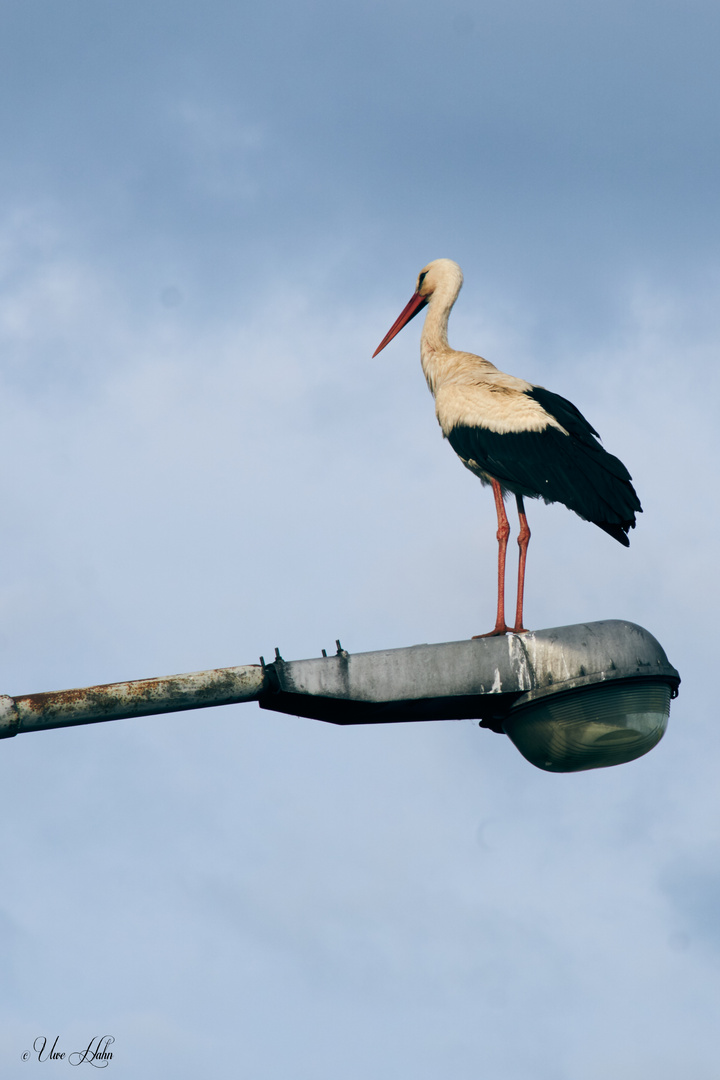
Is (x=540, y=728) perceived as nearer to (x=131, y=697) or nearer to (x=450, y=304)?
(x=131, y=697)

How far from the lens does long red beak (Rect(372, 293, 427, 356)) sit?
511 inches

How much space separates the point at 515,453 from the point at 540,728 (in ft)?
11.1

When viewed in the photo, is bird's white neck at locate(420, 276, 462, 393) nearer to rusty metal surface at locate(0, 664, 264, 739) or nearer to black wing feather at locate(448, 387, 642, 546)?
black wing feather at locate(448, 387, 642, 546)

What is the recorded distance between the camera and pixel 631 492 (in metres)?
9.29

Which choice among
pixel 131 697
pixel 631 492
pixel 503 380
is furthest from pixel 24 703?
pixel 503 380

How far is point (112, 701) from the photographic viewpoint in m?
5.73

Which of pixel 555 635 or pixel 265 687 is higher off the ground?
pixel 555 635

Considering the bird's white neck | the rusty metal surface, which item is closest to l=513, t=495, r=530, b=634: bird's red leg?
the bird's white neck

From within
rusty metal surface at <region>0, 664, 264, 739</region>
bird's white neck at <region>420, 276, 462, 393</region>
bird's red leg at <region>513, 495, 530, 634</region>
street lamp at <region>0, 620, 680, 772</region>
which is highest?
bird's white neck at <region>420, 276, 462, 393</region>

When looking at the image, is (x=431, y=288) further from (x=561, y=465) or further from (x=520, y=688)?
(x=520, y=688)

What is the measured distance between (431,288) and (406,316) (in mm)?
395

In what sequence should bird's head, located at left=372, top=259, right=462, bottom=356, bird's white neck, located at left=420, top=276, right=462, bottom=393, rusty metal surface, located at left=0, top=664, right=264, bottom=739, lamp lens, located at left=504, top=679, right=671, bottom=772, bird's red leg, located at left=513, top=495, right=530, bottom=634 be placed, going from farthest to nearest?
bird's head, located at left=372, top=259, right=462, bottom=356
bird's white neck, located at left=420, top=276, right=462, bottom=393
bird's red leg, located at left=513, top=495, right=530, bottom=634
lamp lens, located at left=504, top=679, right=671, bottom=772
rusty metal surface, located at left=0, top=664, right=264, bottom=739

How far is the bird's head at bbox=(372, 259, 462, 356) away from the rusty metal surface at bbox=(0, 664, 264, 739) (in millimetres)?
7361

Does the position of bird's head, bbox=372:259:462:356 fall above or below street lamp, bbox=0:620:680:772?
above
